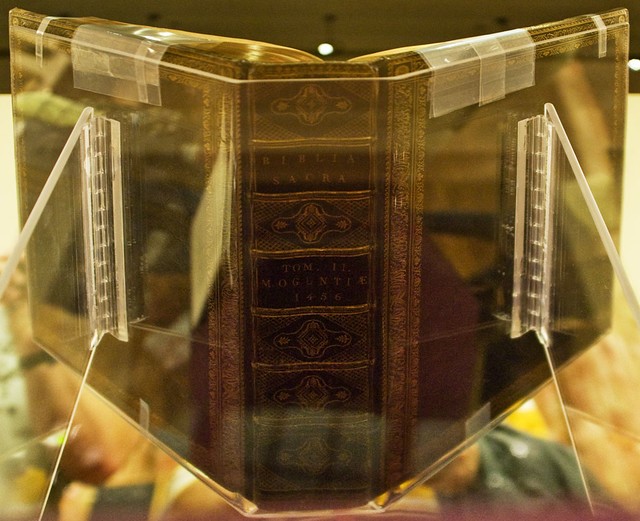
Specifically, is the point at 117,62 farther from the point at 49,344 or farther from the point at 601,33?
the point at 601,33

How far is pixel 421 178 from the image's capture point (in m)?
1.49

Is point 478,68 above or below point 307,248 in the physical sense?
above

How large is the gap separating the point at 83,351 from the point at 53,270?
15cm

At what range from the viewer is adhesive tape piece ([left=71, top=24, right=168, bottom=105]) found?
1.53 m

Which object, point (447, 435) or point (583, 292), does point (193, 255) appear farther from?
point (583, 292)

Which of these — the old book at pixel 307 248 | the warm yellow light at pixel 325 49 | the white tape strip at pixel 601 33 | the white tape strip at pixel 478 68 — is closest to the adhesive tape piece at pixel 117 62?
the old book at pixel 307 248

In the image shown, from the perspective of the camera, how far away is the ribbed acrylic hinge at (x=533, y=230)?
1.70 metres

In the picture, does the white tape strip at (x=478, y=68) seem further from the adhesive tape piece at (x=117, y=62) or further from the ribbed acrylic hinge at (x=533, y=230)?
the adhesive tape piece at (x=117, y=62)

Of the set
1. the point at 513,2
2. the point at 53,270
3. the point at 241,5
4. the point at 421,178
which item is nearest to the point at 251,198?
the point at 421,178

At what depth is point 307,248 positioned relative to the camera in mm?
1449

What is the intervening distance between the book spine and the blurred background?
0.75 metres

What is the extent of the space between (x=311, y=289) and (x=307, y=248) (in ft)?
0.20

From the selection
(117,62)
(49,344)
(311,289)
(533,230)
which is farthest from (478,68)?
(49,344)

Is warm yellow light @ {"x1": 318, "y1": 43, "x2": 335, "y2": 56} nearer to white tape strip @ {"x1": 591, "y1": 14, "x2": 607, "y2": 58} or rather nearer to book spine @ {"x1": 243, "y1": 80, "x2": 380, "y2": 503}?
white tape strip @ {"x1": 591, "y1": 14, "x2": 607, "y2": 58}
